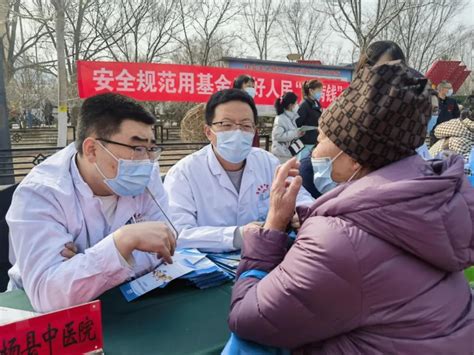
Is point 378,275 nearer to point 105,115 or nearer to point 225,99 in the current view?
point 105,115

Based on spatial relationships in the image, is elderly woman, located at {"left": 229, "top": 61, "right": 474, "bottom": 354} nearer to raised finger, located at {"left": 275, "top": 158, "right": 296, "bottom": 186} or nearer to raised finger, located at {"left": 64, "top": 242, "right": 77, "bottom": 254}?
raised finger, located at {"left": 275, "top": 158, "right": 296, "bottom": 186}

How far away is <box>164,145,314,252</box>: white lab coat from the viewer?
83.0 inches

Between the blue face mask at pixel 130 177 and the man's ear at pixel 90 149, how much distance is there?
36mm

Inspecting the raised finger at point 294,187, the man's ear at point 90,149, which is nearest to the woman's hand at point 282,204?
the raised finger at point 294,187

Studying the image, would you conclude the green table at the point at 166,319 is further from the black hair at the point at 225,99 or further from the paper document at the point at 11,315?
the black hair at the point at 225,99

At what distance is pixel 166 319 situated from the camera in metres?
1.21

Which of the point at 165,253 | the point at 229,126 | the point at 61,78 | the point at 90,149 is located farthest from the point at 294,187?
the point at 61,78

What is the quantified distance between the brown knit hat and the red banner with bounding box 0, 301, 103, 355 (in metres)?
0.79

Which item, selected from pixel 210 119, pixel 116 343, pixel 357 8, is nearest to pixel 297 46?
pixel 357 8

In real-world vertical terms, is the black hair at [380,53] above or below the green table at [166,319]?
above

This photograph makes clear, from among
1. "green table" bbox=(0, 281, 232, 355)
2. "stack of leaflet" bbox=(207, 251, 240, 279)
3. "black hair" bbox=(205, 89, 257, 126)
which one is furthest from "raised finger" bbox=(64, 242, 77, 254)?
"black hair" bbox=(205, 89, 257, 126)

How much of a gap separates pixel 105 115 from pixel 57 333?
0.87 metres

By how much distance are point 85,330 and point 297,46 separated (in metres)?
25.1

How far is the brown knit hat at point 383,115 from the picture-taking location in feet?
3.08
